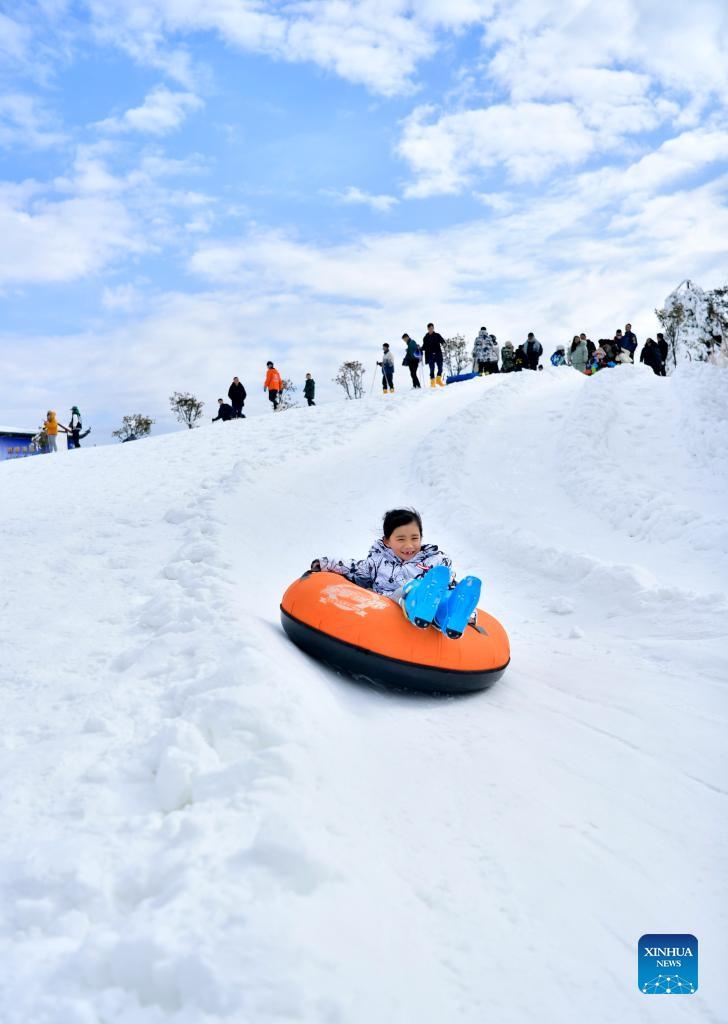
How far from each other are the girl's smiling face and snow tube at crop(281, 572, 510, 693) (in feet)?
1.88

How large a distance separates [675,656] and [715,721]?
1082mm

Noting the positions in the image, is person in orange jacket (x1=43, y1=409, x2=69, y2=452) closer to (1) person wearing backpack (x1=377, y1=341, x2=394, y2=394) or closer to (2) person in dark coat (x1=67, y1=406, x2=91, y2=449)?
(2) person in dark coat (x1=67, y1=406, x2=91, y2=449)

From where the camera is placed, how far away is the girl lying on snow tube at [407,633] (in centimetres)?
426

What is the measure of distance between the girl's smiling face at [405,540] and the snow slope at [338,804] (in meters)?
1.03

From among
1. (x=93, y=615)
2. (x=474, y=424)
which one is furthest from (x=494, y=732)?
(x=474, y=424)

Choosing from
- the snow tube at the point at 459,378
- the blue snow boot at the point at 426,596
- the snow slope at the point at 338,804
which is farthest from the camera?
the snow tube at the point at 459,378

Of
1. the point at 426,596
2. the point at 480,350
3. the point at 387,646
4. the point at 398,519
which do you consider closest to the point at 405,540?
the point at 398,519

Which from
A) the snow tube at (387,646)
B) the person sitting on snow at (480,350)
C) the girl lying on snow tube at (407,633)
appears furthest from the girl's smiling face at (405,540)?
the person sitting on snow at (480,350)

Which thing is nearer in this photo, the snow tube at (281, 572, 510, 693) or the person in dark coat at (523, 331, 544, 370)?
the snow tube at (281, 572, 510, 693)

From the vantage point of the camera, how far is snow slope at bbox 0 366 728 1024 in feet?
6.61

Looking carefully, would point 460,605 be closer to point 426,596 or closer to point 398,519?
point 426,596

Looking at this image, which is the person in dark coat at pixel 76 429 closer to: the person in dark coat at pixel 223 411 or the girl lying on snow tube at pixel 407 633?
the person in dark coat at pixel 223 411

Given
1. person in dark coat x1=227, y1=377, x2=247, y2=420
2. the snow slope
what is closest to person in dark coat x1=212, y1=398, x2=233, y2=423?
person in dark coat x1=227, y1=377, x2=247, y2=420

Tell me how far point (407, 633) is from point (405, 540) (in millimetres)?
A: 920
